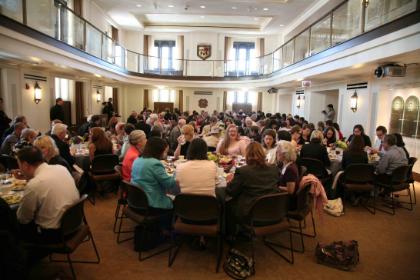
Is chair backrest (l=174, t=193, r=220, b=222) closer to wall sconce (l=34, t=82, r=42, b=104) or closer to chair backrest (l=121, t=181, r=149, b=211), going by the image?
chair backrest (l=121, t=181, r=149, b=211)

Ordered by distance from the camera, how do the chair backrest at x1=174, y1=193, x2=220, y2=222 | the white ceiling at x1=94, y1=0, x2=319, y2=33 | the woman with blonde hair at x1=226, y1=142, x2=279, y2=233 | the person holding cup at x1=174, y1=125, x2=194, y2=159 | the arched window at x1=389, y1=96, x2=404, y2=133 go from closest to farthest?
the chair backrest at x1=174, y1=193, x2=220, y2=222
the woman with blonde hair at x1=226, y1=142, x2=279, y2=233
the person holding cup at x1=174, y1=125, x2=194, y2=159
the arched window at x1=389, y1=96, x2=404, y2=133
the white ceiling at x1=94, y1=0, x2=319, y2=33

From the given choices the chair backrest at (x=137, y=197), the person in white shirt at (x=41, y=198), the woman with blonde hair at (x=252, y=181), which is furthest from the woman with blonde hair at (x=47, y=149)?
Answer: the woman with blonde hair at (x=252, y=181)

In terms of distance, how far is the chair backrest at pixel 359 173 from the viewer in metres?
5.29

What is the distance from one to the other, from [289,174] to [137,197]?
77.0 inches

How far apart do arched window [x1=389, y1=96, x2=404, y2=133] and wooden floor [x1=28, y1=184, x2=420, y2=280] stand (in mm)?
4584

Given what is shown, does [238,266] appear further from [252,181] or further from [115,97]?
[115,97]

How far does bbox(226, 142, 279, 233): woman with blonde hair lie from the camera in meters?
3.40

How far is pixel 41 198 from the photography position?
279cm

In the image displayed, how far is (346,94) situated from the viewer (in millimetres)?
10930

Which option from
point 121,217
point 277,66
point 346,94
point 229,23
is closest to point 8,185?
point 121,217

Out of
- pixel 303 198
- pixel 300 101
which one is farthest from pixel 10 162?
pixel 300 101

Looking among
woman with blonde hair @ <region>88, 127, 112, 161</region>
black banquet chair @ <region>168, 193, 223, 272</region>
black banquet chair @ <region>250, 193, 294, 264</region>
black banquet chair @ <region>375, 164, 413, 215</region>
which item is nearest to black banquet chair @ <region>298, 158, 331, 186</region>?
black banquet chair @ <region>375, 164, 413, 215</region>

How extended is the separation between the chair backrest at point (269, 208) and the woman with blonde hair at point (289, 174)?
0.48 metres

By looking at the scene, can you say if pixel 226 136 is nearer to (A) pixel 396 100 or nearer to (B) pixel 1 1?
(B) pixel 1 1
